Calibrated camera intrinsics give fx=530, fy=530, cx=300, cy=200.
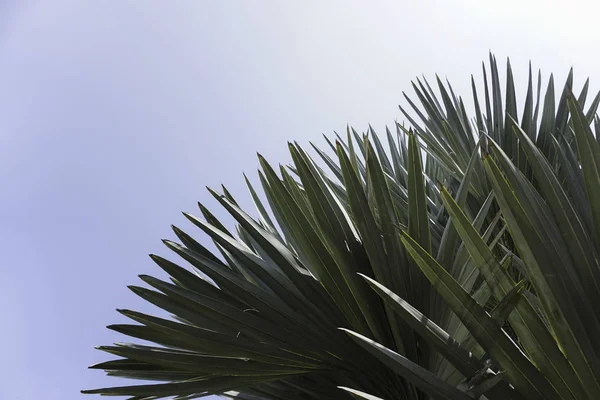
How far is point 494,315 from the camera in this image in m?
0.91

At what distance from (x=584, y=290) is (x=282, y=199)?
78 centimetres

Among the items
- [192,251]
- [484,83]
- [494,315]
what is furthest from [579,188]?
[484,83]

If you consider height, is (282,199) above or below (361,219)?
above

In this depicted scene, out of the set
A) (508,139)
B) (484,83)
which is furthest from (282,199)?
(484,83)

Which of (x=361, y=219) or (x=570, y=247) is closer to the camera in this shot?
(x=570, y=247)

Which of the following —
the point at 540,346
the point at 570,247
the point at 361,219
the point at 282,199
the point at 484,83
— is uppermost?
the point at 484,83

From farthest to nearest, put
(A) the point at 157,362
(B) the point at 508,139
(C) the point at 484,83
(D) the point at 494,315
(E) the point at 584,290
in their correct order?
(C) the point at 484,83
(B) the point at 508,139
(A) the point at 157,362
(D) the point at 494,315
(E) the point at 584,290

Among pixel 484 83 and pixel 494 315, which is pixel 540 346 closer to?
pixel 494 315

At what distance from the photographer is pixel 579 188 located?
5.39ft

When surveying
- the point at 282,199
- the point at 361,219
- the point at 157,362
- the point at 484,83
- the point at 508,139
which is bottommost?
the point at 157,362

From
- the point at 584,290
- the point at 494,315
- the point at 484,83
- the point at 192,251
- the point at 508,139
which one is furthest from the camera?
the point at 484,83

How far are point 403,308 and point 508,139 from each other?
203cm

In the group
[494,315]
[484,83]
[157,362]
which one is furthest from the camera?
[484,83]

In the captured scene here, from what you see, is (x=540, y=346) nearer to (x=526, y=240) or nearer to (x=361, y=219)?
(x=526, y=240)
